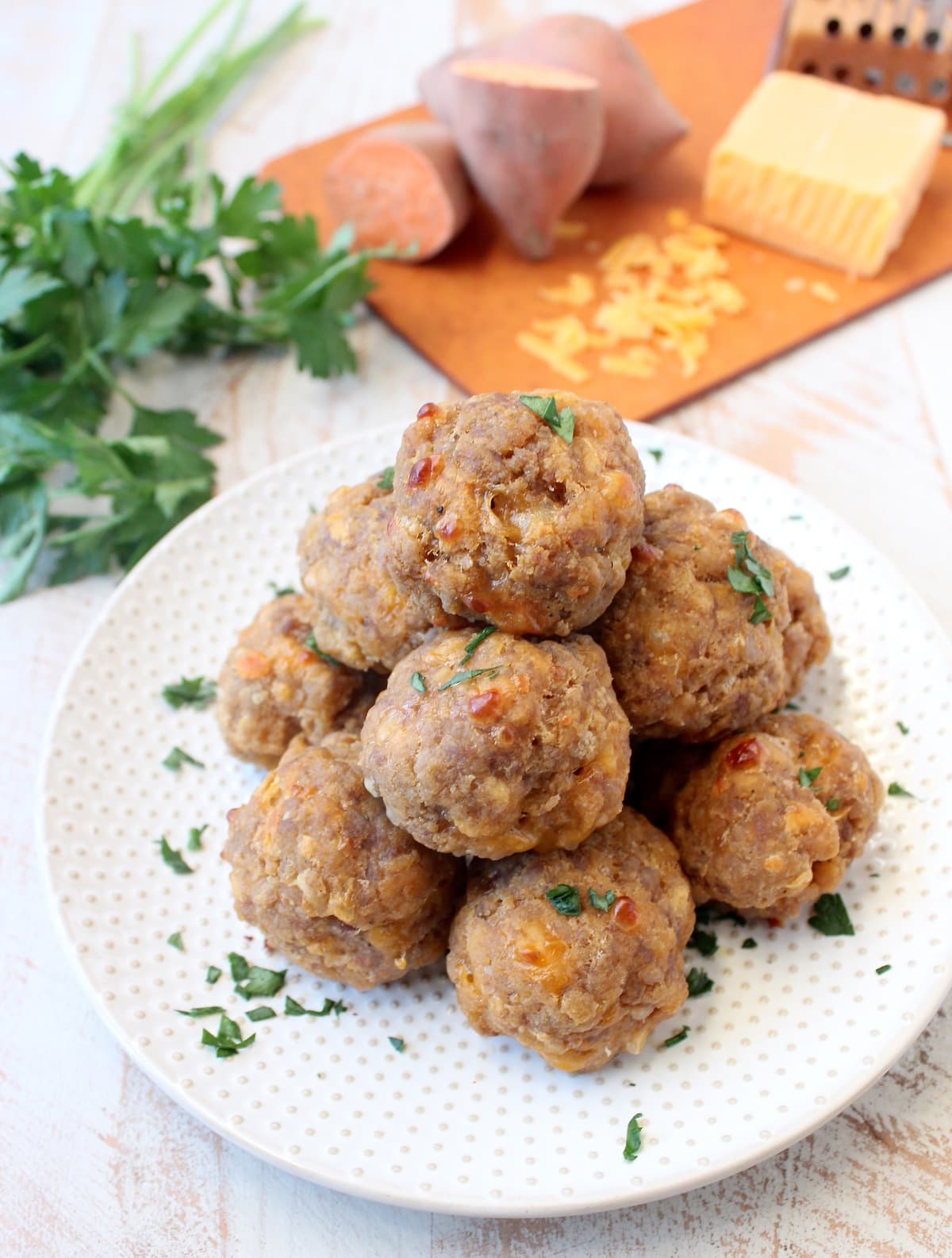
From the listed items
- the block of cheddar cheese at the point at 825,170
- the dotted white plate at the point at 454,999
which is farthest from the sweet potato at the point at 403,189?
the dotted white plate at the point at 454,999

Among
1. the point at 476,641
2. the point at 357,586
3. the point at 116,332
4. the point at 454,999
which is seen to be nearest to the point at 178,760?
the point at 357,586

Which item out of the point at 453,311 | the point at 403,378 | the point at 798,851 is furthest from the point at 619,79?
the point at 798,851

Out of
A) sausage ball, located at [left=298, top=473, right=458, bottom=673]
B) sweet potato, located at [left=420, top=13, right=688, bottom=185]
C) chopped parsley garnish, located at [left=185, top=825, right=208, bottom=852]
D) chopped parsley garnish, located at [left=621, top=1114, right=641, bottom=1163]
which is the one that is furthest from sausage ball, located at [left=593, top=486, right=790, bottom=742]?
sweet potato, located at [left=420, top=13, right=688, bottom=185]

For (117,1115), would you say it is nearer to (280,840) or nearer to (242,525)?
(280,840)

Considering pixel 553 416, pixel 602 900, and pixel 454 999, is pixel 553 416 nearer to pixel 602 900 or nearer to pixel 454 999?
pixel 602 900

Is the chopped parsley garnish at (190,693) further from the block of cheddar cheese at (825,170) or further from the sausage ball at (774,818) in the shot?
the block of cheddar cheese at (825,170)

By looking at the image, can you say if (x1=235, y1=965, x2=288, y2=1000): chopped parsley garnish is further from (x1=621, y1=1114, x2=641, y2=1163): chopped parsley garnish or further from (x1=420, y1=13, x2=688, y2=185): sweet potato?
(x1=420, y1=13, x2=688, y2=185): sweet potato
